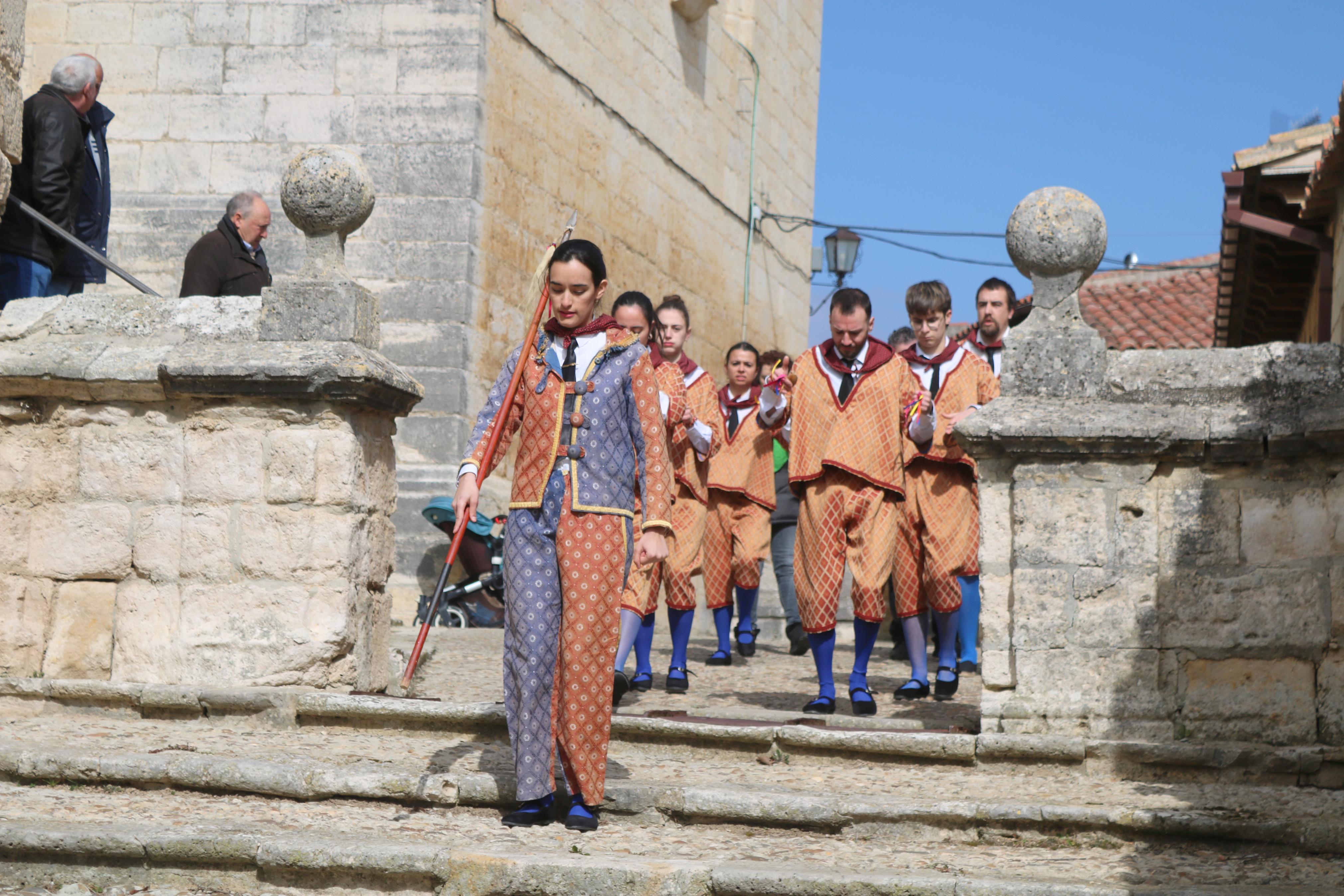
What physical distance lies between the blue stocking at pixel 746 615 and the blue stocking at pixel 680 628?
113 cm

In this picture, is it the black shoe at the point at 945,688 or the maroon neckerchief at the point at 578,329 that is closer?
the maroon neckerchief at the point at 578,329

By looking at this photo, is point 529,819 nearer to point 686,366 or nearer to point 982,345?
point 686,366

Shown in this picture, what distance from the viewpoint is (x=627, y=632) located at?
6.57 m

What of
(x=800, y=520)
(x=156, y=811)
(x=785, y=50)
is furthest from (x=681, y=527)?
(x=785, y=50)

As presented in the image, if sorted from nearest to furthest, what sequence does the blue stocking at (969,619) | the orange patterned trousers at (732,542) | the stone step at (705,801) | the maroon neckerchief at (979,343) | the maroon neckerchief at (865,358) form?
the stone step at (705,801) < the maroon neckerchief at (865,358) < the blue stocking at (969,619) < the maroon neckerchief at (979,343) < the orange patterned trousers at (732,542)

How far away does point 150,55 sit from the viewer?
10.8 meters

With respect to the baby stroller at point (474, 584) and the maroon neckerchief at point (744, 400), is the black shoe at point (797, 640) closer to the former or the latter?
the maroon neckerchief at point (744, 400)

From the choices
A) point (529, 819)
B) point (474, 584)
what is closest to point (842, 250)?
point (474, 584)

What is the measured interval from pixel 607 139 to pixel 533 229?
186 centimetres

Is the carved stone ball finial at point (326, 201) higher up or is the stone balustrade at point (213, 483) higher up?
the carved stone ball finial at point (326, 201)

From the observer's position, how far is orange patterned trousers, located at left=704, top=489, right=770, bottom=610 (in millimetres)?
8039

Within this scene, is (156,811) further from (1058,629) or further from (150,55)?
(150,55)

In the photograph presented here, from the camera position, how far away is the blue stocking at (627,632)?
655 cm

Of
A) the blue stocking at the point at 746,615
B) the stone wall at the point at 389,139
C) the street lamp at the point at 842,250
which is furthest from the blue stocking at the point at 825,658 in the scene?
the street lamp at the point at 842,250
